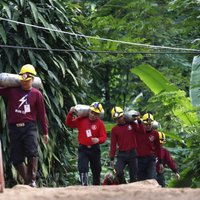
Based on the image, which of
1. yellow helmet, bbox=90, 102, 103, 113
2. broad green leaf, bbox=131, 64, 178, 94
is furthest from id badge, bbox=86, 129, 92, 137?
broad green leaf, bbox=131, 64, 178, 94

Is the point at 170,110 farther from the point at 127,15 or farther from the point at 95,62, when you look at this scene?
the point at 95,62

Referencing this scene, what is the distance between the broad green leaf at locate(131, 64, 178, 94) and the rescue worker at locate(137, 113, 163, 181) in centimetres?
301

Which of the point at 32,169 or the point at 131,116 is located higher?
the point at 131,116

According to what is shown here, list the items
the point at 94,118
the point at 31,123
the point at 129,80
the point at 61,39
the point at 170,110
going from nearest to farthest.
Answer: the point at 31,123
the point at 94,118
the point at 61,39
the point at 170,110
the point at 129,80

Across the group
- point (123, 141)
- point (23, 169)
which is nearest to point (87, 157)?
point (123, 141)

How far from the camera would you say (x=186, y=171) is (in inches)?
472

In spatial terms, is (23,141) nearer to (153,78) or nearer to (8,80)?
(8,80)

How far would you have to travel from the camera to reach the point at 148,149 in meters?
12.5

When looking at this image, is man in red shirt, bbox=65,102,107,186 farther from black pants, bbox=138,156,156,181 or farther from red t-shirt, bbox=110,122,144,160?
black pants, bbox=138,156,156,181

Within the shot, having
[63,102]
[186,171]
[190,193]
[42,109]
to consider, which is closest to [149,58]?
[63,102]

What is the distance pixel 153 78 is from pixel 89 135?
15.5ft

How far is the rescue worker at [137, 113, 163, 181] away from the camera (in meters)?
12.4

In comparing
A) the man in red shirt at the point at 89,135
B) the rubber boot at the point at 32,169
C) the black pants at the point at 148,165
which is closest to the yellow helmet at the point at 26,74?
the rubber boot at the point at 32,169

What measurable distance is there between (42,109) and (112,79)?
11.6 m
